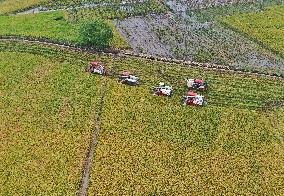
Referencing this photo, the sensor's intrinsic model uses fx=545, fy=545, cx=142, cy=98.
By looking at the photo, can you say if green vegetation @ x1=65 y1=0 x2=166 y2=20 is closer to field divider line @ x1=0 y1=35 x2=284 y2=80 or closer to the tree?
field divider line @ x1=0 y1=35 x2=284 y2=80

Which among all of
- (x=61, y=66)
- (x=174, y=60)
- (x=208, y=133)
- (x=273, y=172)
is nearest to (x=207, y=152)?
(x=208, y=133)

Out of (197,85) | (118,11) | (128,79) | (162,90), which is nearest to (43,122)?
(128,79)

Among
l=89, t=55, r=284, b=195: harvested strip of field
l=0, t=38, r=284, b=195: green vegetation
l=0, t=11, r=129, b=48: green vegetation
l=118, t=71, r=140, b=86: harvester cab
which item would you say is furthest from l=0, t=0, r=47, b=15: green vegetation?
l=89, t=55, r=284, b=195: harvested strip of field

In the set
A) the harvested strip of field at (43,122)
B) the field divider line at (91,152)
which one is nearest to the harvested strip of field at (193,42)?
the harvested strip of field at (43,122)

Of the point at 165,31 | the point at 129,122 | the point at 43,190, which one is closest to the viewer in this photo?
the point at 43,190

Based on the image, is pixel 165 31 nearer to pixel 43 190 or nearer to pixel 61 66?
pixel 61 66

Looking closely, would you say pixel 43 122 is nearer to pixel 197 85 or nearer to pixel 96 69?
pixel 96 69

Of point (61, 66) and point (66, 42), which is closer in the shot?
point (61, 66)
